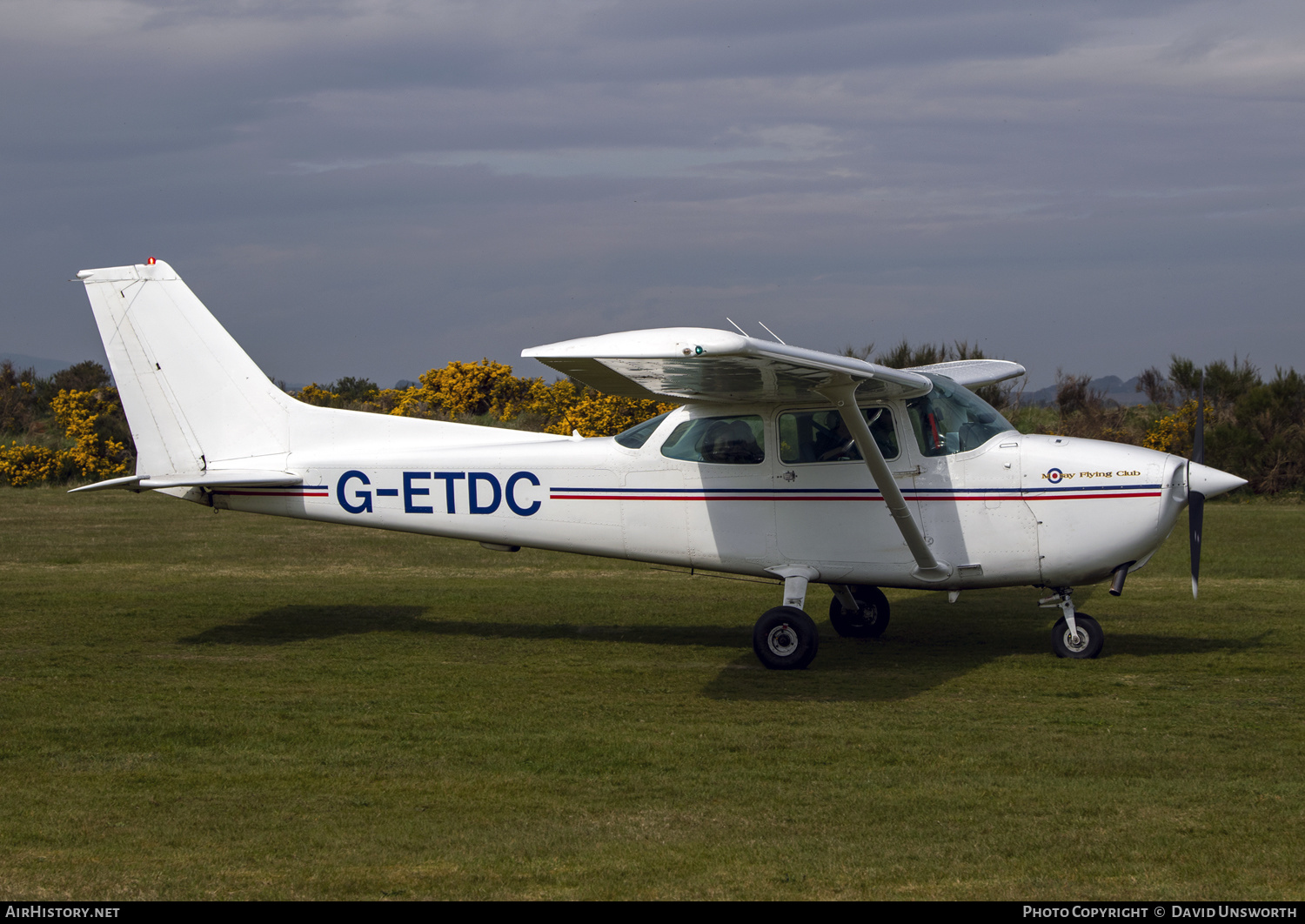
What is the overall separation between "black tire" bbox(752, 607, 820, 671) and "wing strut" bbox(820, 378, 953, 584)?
102 cm

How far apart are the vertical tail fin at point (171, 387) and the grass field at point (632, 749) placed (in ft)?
5.66

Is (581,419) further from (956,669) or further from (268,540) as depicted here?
(956,669)

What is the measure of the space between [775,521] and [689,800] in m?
4.17

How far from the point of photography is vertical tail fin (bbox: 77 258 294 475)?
10.9m

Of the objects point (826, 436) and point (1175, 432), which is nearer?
point (826, 436)

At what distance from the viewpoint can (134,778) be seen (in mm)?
6250

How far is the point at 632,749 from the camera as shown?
6.84 meters

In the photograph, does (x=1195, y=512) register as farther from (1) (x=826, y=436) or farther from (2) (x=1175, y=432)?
(2) (x=1175, y=432)

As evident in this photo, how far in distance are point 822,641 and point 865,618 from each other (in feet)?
1.69

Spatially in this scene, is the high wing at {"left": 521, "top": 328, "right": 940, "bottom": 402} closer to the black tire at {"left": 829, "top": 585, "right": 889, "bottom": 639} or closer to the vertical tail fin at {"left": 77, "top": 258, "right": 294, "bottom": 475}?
the black tire at {"left": 829, "top": 585, "right": 889, "bottom": 639}

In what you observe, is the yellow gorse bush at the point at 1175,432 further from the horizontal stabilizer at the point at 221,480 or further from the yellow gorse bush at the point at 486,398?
the horizontal stabilizer at the point at 221,480

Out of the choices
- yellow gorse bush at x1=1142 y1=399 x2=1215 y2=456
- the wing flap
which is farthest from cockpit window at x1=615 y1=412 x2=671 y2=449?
yellow gorse bush at x1=1142 y1=399 x2=1215 y2=456

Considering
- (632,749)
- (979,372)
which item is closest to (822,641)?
(979,372)

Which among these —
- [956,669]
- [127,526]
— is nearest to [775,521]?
[956,669]
